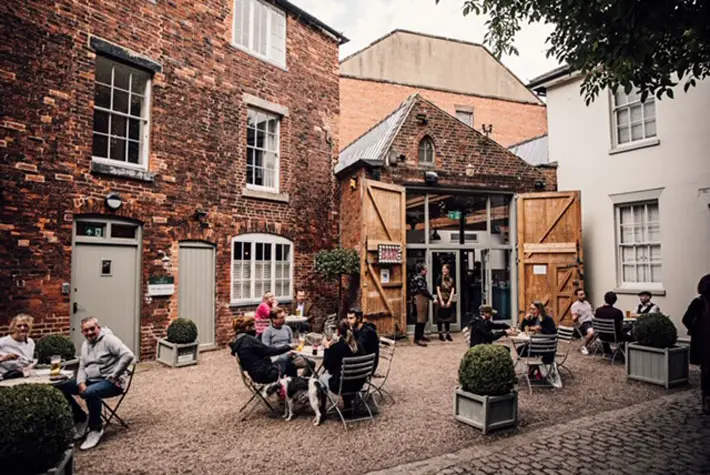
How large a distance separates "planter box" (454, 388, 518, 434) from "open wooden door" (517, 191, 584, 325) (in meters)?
7.37

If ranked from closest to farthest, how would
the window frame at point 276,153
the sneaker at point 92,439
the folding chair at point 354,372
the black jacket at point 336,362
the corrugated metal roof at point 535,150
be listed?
the sneaker at point 92,439 < the folding chair at point 354,372 < the black jacket at point 336,362 < the window frame at point 276,153 < the corrugated metal roof at point 535,150

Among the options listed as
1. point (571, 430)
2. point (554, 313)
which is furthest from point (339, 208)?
point (571, 430)

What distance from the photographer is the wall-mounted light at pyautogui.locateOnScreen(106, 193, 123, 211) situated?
8453 mm

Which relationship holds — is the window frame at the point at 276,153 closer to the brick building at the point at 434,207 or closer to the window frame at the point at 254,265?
the window frame at the point at 254,265

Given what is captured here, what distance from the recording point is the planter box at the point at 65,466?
323 cm

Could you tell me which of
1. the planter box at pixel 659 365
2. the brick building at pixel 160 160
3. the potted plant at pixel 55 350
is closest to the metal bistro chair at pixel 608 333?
the planter box at pixel 659 365

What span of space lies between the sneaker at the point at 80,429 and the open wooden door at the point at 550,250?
1032 centimetres

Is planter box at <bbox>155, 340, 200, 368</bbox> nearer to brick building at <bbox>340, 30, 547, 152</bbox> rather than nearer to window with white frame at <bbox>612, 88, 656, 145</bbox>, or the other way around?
window with white frame at <bbox>612, 88, 656, 145</bbox>

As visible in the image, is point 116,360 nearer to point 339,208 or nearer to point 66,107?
point 66,107

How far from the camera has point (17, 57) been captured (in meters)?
7.44

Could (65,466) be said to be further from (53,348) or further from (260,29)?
(260,29)

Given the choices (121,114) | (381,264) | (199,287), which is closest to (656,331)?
(381,264)

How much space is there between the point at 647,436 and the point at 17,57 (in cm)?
1037

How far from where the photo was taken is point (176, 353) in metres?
8.57
